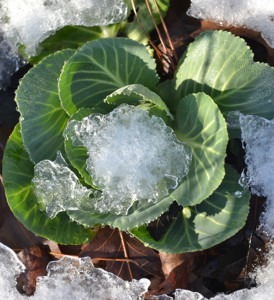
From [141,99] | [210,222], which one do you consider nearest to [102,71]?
[141,99]

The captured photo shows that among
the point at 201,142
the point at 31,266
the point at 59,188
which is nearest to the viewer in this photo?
the point at 201,142

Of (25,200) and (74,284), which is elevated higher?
(25,200)

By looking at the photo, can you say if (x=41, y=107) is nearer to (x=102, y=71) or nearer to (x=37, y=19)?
(x=102, y=71)

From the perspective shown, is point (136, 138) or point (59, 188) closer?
point (136, 138)

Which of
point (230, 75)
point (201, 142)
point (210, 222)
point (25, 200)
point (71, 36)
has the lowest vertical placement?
point (210, 222)

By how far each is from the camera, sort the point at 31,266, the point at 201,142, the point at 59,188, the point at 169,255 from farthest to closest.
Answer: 1. the point at 31,266
2. the point at 169,255
3. the point at 59,188
4. the point at 201,142

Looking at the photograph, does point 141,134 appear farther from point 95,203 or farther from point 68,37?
point 68,37

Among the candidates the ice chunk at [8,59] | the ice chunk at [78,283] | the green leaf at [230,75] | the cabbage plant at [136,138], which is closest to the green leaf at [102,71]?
the cabbage plant at [136,138]

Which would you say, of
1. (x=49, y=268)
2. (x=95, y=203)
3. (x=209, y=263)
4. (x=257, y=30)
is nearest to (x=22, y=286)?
(x=49, y=268)
